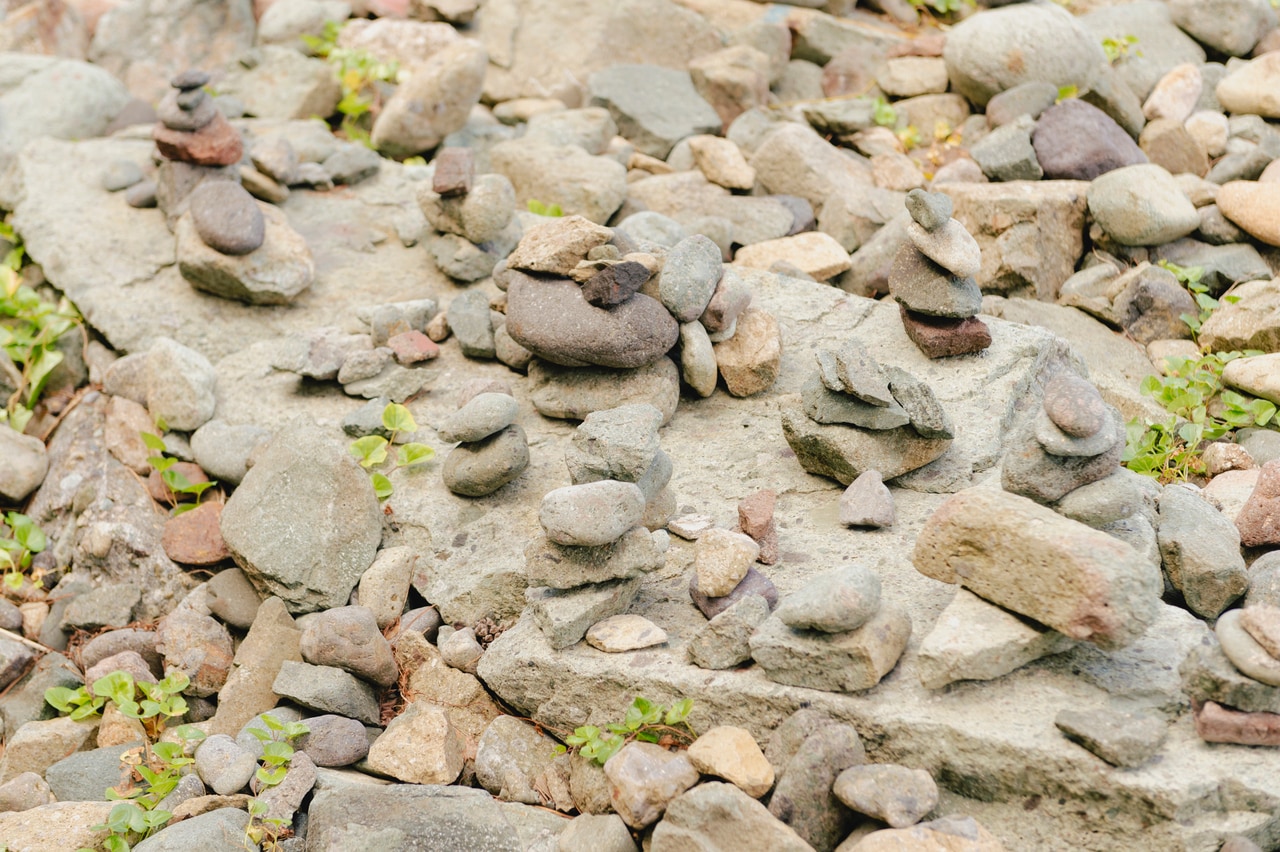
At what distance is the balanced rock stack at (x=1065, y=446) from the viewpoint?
2916mm

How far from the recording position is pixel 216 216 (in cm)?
456

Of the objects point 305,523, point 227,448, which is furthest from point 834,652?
point 227,448

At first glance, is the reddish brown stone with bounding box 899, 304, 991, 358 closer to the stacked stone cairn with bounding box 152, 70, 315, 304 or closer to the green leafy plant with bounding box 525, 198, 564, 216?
the green leafy plant with bounding box 525, 198, 564, 216

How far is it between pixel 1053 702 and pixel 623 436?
1319 millimetres

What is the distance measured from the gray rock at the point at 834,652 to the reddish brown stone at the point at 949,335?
4.51 ft

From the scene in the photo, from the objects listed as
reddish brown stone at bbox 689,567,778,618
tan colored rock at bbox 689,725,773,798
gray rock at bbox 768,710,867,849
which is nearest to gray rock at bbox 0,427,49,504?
reddish brown stone at bbox 689,567,778,618

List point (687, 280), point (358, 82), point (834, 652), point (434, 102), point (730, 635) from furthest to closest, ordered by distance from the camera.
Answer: point (358, 82), point (434, 102), point (687, 280), point (730, 635), point (834, 652)

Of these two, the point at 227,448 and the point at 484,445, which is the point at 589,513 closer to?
the point at 484,445

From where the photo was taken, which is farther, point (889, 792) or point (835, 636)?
point (835, 636)

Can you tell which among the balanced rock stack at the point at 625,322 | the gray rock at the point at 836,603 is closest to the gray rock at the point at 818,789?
the gray rock at the point at 836,603

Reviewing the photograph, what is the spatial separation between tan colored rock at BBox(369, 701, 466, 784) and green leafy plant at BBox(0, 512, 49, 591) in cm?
182

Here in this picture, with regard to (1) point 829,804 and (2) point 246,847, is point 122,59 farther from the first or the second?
(1) point 829,804

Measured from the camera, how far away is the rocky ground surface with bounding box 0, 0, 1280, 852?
8.64 ft

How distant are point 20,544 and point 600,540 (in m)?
2.44
